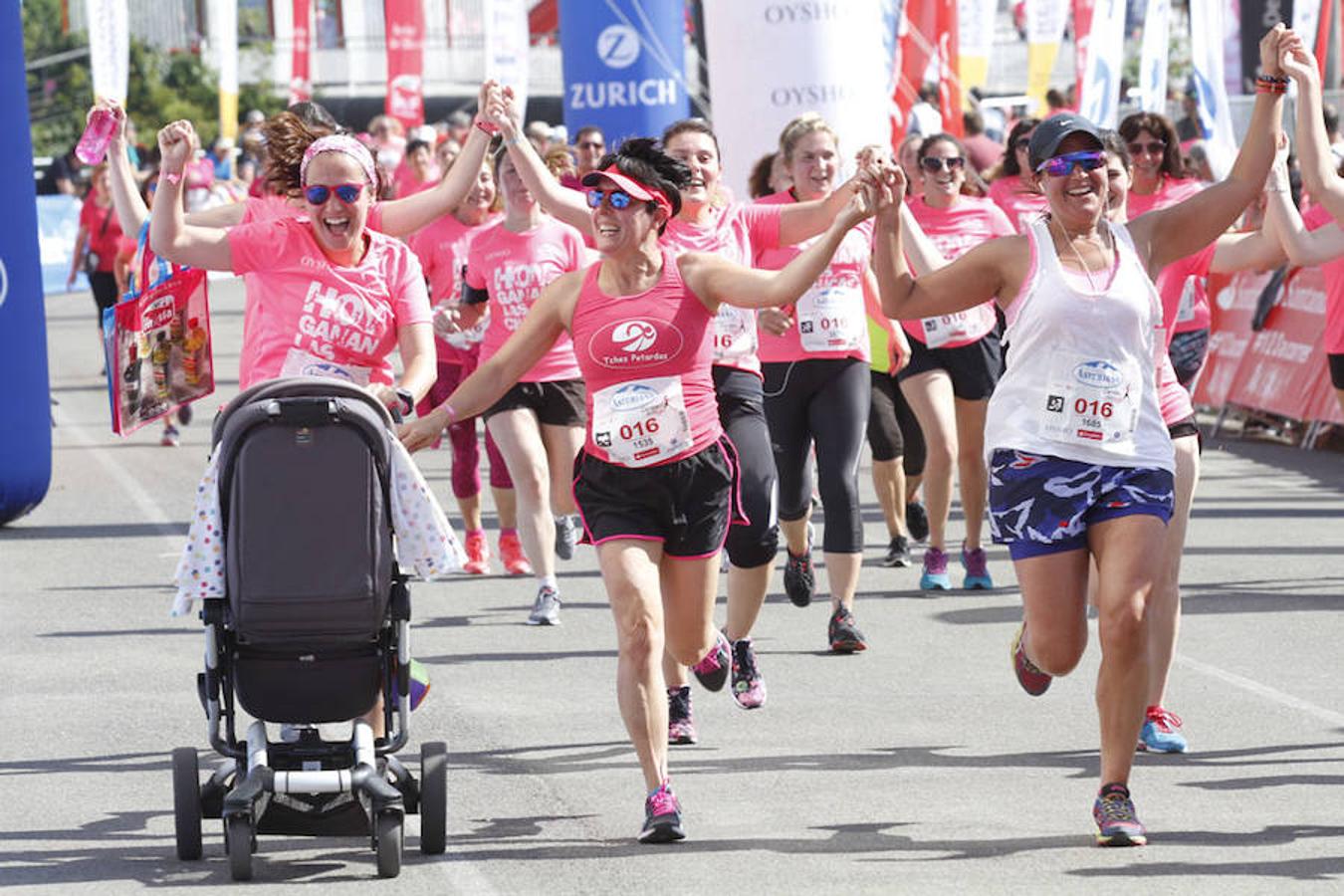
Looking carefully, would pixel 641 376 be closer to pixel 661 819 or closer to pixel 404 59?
pixel 661 819

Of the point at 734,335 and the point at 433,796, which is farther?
the point at 734,335

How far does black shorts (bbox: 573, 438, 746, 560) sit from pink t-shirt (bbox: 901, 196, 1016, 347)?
4.17 m

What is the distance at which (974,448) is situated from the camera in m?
11.5

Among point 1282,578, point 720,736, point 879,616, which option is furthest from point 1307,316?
point 720,736

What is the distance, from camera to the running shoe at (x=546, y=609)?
1057cm

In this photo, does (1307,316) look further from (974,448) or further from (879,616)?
(879,616)

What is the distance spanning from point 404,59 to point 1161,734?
22364 millimetres

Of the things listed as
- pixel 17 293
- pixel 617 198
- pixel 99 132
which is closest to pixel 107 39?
pixel 17 293

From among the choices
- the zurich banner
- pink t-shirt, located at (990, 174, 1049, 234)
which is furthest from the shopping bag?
the zurich banner

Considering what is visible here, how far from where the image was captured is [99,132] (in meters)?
7.82

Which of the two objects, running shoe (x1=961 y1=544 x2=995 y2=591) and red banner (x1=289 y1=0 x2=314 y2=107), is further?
red banner (x1=289 y1=0 x2=314 y2=107)

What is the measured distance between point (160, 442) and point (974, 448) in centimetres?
845

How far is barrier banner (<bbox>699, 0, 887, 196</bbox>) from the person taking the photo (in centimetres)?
1296

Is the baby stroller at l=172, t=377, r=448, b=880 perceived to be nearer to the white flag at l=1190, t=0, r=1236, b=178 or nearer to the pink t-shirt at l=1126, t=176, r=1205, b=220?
the pink t-shirt at l=1126, t=176, r=1205, b=220
